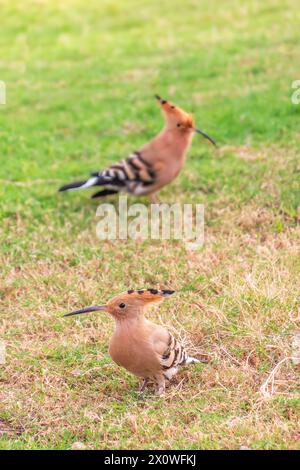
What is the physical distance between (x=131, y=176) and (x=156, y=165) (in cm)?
Result: 22

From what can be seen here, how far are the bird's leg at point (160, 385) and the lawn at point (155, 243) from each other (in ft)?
0.13

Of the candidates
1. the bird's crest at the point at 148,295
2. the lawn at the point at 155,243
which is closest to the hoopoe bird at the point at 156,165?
the lawn at the point at 155,243

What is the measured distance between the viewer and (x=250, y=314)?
4.84 metres

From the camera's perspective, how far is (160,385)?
4.48 m

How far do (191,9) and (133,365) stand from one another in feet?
35.0

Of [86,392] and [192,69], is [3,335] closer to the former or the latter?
[86,392]

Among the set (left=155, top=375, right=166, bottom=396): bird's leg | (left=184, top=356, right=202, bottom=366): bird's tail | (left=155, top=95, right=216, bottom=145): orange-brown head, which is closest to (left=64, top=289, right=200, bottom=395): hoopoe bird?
(left=155, top=375, right=166, bottom=396): bird's leg

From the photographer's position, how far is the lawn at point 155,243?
13.8 ft

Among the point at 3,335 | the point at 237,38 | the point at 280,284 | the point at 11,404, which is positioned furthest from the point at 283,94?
the point at 11,404

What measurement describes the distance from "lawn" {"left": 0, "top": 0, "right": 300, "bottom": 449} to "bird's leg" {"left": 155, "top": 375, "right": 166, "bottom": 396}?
39mm

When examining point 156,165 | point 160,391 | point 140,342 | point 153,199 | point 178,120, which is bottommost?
point 160,391

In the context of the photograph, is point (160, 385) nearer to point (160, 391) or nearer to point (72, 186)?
point (160, 391)

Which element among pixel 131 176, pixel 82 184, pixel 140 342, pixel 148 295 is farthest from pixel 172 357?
pixel 82 184

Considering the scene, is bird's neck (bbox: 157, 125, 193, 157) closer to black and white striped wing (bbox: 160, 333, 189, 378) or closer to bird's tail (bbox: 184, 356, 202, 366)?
bird's tail (bbox: 184, 356, 202, 366)
